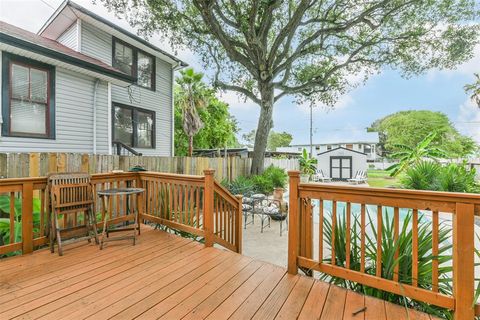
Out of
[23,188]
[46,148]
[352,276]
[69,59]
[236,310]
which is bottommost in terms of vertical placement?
[236,310]

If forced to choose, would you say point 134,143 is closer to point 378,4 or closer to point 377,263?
point 377,263

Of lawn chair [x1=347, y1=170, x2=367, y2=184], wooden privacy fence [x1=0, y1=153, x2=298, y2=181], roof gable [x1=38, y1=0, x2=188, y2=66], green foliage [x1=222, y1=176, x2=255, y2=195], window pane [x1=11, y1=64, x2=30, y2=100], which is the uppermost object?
roof gable [x1=38, y1=0, x2=188, y2=66]

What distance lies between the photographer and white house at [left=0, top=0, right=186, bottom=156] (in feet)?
18.8

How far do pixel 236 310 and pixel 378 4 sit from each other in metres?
9.83

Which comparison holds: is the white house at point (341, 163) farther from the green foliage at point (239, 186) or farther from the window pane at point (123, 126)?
the window pane at point (123, 126)

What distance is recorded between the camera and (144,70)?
966cm

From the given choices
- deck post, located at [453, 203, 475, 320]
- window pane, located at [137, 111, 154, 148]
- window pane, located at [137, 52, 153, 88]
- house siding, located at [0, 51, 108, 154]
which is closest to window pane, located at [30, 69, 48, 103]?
house siding, located at [0, 51, 108, 154]

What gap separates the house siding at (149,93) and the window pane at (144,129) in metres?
0.23

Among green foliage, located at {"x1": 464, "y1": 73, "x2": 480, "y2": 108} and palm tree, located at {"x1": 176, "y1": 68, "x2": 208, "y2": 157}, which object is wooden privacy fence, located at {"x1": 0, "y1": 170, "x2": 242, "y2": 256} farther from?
green foliage, located at {"x1": 464, "y1": 73, "x2": 480, "y2": 108}

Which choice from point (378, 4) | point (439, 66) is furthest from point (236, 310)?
point (439, 66)

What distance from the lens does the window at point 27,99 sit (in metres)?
5.62

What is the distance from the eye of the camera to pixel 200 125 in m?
11.4

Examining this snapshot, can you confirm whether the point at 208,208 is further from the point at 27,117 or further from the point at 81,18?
the point at 81,18

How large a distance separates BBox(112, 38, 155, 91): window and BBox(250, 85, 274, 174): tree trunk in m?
4.53
